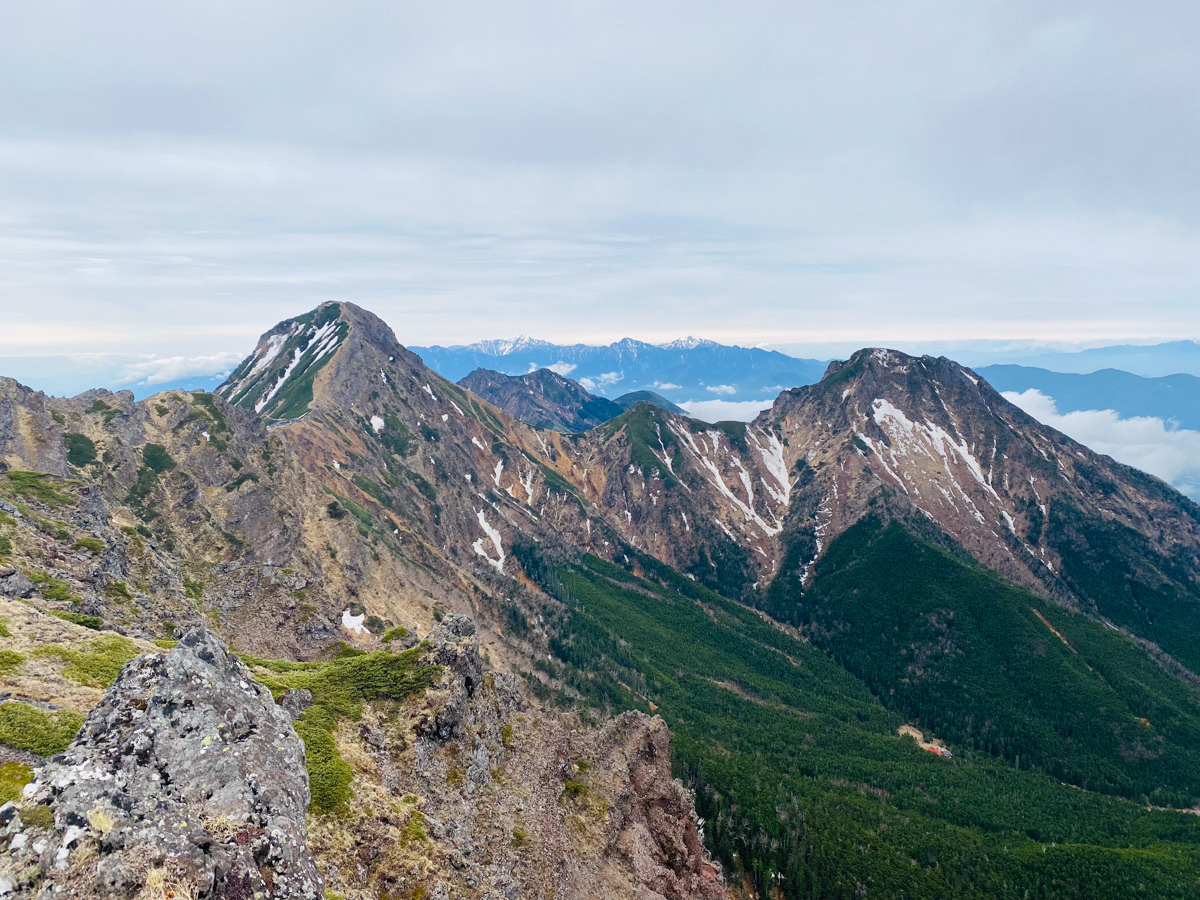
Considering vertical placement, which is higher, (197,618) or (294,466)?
(294,466)

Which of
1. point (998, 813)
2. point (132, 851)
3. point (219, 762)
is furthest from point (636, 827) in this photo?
point (998, 813)

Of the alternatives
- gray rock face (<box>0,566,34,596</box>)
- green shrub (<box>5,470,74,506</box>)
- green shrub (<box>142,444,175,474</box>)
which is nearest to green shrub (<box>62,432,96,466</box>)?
green shrub (<box>142,444,175,474</box>)

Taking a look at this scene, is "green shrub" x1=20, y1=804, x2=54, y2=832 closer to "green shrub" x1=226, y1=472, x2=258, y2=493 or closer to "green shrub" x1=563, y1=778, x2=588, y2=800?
"green shrub" x1=563, y1=778, x2=588, y2=800

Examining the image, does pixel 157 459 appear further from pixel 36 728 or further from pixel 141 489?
pixel 36 728

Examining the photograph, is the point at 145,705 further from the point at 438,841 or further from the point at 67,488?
the point at 67,488

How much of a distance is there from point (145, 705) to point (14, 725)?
1092 centimetres

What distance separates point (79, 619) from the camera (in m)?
48.2

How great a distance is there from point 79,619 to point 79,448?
281 ft

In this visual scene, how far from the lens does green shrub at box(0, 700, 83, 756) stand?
27938mm

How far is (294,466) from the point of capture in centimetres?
15762

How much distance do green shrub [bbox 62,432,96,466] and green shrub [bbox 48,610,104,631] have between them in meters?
77.7

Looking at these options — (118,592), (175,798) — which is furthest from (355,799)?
(118,592)

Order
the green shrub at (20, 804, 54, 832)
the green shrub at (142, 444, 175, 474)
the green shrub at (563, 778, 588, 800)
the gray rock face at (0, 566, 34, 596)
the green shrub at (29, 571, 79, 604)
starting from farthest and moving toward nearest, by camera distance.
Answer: the green shrub at (142, 444, 175, 474), the green shrub at (563, 778, 588, 800), the green shrub at (29, 571, 79, 604), the gray rock face at (0, 566, 34, 596), the green shrub at (20, 804, 54, 832)

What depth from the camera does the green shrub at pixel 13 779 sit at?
22.9 meters
